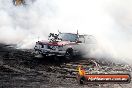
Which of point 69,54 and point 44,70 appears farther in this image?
point 69,54

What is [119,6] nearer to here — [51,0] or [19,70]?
[51,0]

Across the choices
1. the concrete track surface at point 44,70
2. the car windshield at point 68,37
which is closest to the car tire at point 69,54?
the concrete track surface at point 44,70

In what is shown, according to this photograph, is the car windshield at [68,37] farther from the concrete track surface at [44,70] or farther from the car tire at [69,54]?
the concrete track surface at [44,70]

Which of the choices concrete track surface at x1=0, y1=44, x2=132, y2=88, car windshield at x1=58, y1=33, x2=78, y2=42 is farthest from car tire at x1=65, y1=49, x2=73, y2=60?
car windshield at x1=58, y1=33, x2=78, y2=42

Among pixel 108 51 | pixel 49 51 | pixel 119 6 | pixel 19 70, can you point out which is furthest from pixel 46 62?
pixel 119 6

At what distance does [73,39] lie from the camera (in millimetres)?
17578

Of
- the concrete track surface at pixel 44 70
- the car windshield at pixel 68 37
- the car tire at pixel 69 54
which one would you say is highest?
the car windshield at pixel 68 37

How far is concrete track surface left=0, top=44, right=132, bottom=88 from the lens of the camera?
1072 centimetres

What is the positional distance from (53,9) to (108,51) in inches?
484

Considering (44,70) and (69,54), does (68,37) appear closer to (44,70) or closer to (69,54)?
(69,54)

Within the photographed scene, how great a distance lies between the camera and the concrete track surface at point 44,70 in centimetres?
1072

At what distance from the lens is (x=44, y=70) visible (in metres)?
13.2

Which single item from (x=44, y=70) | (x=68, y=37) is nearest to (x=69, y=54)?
(x=68, y=37)

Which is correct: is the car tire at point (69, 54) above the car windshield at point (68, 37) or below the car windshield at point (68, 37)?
below
